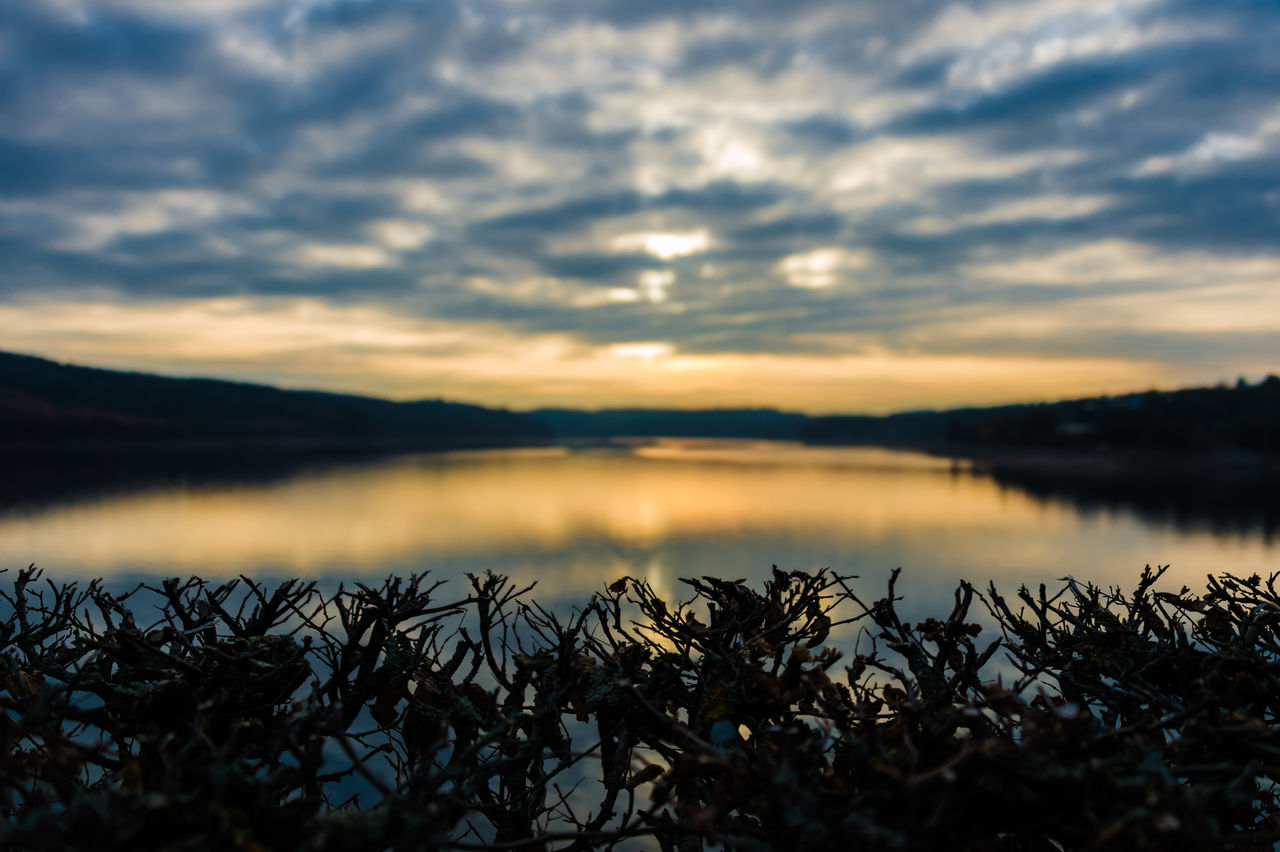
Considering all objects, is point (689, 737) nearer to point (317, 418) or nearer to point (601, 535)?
point (601, 535)

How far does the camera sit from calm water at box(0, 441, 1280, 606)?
31.4 m

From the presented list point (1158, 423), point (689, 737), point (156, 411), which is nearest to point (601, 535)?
point (689, 737)

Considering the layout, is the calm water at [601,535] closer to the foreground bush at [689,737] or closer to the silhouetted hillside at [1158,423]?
the foreground bush at [689,737]

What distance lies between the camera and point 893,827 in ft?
7.19

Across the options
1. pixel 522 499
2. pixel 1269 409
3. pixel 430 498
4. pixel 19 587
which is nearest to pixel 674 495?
pixel 522 499

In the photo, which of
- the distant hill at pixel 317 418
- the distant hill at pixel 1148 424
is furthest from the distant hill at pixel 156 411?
the distant hill at pixel 1148 424

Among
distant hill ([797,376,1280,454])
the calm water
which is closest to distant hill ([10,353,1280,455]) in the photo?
distant hill ([797,376,1280,454])

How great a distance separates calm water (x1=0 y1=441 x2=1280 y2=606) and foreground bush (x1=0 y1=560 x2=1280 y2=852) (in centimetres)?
1359

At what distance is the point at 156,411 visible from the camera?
153 m

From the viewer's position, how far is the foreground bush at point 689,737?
6.84 ft

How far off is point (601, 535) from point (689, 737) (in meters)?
40.9

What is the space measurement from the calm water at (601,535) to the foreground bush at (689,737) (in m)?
13.6

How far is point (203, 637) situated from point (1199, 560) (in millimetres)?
42759

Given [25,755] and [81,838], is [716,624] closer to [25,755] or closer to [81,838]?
[81,838]
